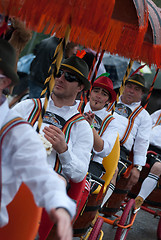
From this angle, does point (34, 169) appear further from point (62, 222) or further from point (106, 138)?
point (106, 138)

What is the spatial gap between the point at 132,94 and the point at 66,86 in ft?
9.13

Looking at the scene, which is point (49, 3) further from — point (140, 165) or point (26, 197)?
point (140, 165)

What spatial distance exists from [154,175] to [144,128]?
0.72 m

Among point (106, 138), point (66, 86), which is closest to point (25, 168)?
point (66, 86)

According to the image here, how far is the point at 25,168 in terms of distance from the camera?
2.05m

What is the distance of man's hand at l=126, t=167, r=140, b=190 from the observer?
5875mm

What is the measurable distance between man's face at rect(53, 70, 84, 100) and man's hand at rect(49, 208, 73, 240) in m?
2.21

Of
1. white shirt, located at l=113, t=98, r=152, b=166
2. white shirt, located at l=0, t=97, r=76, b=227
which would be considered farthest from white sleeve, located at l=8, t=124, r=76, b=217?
white shirt, located at l=113, t=98, r=152, b=166

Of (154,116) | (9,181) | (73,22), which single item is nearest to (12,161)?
(9,181)

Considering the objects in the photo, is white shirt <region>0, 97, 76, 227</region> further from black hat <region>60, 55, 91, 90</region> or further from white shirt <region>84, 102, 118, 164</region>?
white shirt <region>84, 102, 118, 164</region>

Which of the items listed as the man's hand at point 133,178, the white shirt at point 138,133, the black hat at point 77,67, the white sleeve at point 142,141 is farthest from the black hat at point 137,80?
the black hat at point 77,67

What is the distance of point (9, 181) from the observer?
2.14 m

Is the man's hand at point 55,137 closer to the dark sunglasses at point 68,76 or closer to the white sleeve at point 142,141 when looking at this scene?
the dark sunglasses at point 68,76

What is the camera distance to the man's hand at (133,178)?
5875mm
